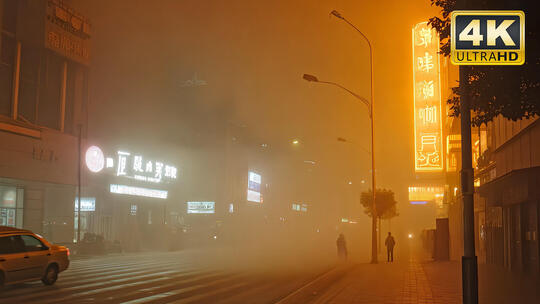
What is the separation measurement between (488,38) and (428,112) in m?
30.3

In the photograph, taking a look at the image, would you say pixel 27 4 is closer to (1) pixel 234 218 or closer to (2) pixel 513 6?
(2) pixel 513 6

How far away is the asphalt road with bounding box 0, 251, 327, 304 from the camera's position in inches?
574

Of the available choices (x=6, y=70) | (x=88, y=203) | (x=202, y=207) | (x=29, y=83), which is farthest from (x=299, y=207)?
(x=6, y=70)

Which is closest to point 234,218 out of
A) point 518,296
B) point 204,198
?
point 204,198

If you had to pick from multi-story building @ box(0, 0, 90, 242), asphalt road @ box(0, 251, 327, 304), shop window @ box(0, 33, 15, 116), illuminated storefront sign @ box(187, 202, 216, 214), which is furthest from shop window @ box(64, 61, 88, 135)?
illuminated storefront sign @ box(187, 202, 216, 214)

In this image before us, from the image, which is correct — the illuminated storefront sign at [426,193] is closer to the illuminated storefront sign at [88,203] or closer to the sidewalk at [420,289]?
the illuminated storefront sign at [88,203]

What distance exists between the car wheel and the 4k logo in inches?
531

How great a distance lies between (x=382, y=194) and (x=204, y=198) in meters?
43.4

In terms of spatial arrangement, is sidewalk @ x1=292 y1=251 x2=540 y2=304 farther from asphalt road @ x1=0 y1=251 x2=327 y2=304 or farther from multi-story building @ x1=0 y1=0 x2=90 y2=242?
multi-story building @ x1=0 y1=0 x2=90 y2=242

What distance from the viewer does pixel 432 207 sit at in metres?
65.4

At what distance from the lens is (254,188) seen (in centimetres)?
8981

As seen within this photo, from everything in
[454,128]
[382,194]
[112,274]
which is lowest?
[112,274]

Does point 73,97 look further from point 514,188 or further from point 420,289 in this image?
point 420,289

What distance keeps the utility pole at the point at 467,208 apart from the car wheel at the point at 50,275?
12.7 meters
